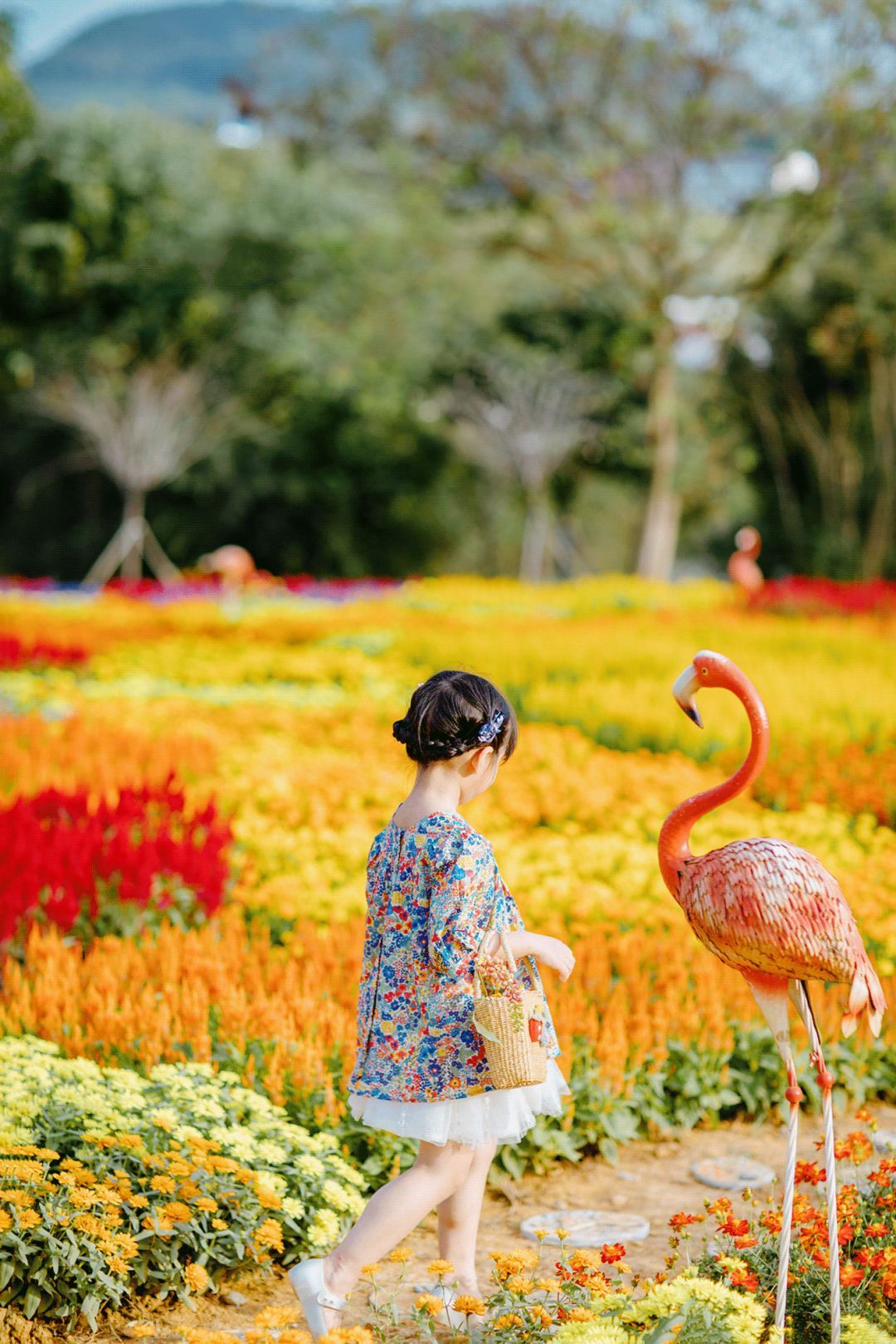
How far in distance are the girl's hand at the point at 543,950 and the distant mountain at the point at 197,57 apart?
1479cm

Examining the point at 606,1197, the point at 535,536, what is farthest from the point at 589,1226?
the point at 535,536

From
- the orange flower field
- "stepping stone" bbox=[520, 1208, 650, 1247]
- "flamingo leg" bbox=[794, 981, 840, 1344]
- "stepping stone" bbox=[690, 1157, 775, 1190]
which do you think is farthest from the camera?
the orange flower field

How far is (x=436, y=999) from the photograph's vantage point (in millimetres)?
2459

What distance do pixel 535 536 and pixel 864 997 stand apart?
866 inches

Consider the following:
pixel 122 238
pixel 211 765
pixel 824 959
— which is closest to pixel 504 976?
pixel 824 959

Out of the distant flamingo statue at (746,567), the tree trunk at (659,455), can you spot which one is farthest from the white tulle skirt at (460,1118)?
the tree trunk at (659,455)

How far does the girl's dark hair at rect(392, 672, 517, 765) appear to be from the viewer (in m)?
2.54

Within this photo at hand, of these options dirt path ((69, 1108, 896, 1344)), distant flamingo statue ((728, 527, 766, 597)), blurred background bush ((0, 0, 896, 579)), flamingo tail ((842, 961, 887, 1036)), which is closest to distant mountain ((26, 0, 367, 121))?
blurred background bush ((0, 0, 896, 579))

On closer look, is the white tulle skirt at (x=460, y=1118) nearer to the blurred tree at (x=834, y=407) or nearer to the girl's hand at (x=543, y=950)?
the girl's hand at (x=543, y=950)

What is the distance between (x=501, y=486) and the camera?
24.6 metres

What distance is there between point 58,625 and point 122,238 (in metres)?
10.9

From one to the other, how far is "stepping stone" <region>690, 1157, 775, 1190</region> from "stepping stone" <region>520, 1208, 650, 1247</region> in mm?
308

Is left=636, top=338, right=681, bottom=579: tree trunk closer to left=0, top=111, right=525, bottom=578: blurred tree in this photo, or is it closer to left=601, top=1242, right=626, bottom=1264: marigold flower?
left=0, top=111, right=525, bottom=578: blurred tree

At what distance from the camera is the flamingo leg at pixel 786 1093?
219 centimetres
